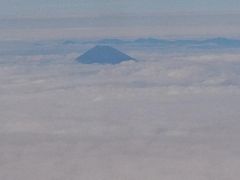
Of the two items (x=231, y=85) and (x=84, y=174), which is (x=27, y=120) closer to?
(x=84, y=174)

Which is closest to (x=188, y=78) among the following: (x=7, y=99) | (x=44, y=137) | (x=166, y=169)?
(x=7, y=99)

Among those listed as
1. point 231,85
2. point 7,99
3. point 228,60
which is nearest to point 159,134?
point 7,99

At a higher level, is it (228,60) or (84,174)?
(84,174)

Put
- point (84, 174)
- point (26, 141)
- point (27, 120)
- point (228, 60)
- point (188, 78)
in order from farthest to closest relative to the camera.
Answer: point (228, 60), point (188, 78), point (27, 120), point (26, 141), point (84, 174)

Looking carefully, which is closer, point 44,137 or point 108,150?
point 108,150

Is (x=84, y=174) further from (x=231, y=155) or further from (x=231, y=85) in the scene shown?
(x=231, y=85)

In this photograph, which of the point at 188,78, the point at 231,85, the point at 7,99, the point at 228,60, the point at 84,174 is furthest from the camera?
the point at 228,60
